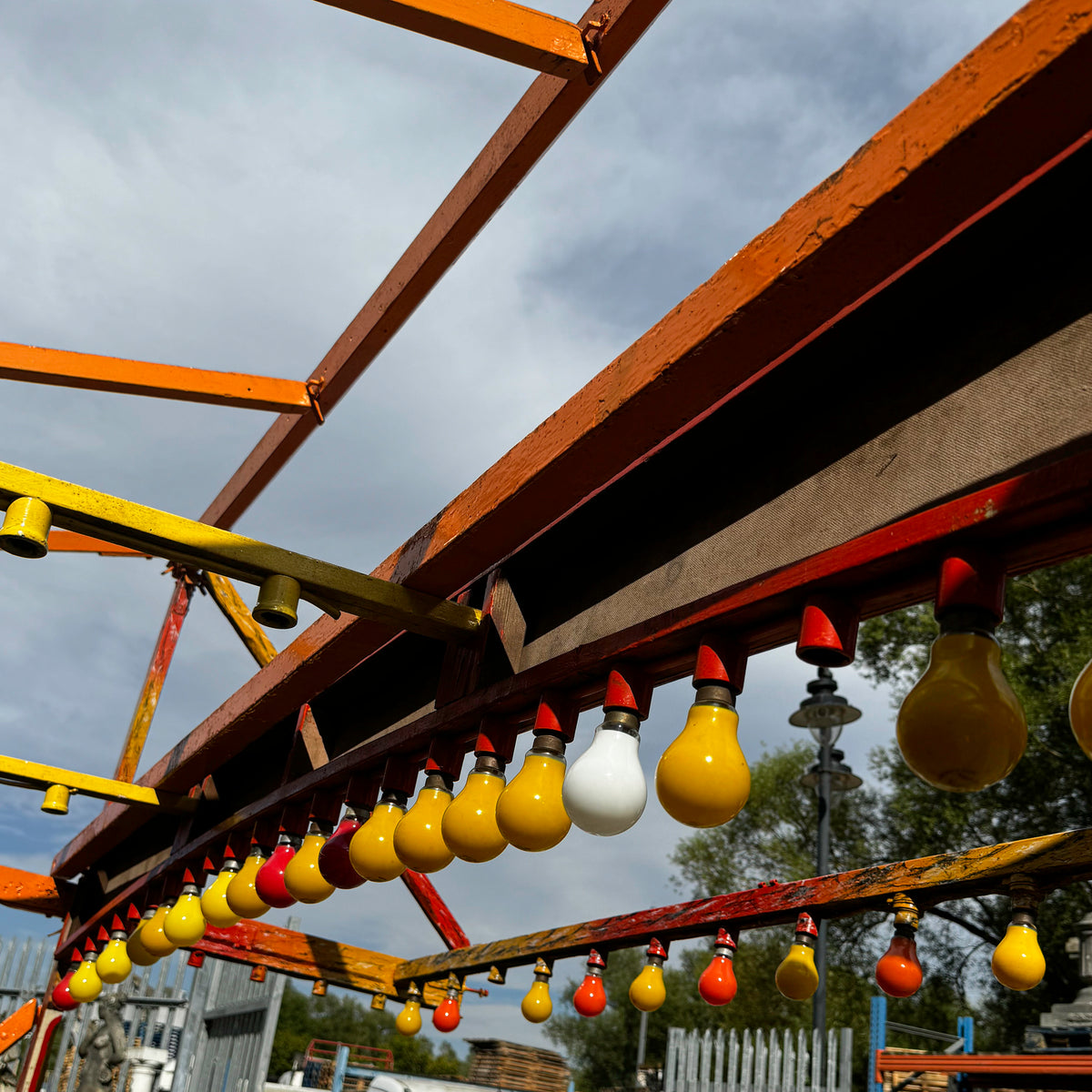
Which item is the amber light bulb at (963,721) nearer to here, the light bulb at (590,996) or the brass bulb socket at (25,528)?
the brass bulb socket at (25,528)

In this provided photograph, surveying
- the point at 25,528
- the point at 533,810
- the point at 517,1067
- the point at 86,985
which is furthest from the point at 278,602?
the point at 517,1067

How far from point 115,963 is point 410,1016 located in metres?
4.43

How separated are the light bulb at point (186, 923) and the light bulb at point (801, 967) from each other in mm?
2460

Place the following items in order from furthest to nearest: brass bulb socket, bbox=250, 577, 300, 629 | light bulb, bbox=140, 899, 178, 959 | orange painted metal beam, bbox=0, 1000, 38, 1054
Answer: orange painted metal beam, bbox=0, 1000, 38, 1054, light bulb, bbox=140, 899, 178, 959, brass bulb socket, bbox=250, 577, 300, 629

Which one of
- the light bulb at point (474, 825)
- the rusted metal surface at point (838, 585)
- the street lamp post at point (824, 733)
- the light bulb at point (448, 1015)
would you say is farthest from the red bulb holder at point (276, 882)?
the street lamp post at point (824, 733)

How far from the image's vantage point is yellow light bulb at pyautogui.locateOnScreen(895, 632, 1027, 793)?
→ 4.08 feet

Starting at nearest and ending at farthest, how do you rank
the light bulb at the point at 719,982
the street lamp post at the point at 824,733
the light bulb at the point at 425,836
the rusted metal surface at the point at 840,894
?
the light bulb at the point at 425,836 → the rusted metal surface at the point at 840,894 → the light bulb at the point at 719,982 → the street lamp post at the point at 824,733

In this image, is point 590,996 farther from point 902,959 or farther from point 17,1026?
point 17,1026

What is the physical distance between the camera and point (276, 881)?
9.76 feet

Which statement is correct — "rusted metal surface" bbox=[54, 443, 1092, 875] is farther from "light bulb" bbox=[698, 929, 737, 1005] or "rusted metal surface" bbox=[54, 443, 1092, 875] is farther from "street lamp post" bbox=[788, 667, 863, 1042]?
"street lamp post" bbox=[788, 667, 863, 1042]

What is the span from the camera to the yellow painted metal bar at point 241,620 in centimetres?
609

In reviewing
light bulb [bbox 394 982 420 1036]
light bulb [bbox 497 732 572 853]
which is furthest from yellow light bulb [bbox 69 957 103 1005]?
light bulb [bbox 394 982 420 1036]

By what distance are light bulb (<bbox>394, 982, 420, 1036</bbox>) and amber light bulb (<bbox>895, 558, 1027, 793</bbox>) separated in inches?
300

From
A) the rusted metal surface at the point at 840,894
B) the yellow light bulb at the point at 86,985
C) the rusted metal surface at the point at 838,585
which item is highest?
the rusted metal surface at the point at 840,894
